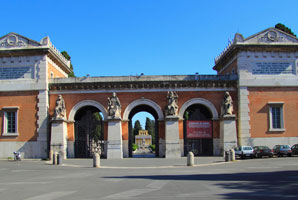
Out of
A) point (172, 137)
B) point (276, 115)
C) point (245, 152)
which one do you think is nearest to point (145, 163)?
point (172, 137)

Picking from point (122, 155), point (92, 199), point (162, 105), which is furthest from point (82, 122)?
point (92, 199)

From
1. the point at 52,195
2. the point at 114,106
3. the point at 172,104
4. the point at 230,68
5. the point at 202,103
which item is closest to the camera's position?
the point at 52,195

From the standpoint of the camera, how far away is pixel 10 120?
31.0m

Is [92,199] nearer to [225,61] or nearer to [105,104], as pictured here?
[105,104]

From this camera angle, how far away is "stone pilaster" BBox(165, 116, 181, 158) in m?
29.7

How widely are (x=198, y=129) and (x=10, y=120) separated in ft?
55.1

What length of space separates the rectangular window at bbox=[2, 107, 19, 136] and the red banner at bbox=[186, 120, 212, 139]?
1531 cm

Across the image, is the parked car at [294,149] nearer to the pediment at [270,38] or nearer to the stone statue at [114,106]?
the pediment at [270,38]

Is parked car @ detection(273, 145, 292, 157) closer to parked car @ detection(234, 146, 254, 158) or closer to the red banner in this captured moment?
parked car @ detection(234, 146, 254, 158)

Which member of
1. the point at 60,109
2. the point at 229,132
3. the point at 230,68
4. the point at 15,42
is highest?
the point at 15,42

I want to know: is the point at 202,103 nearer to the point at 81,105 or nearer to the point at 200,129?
the point at 200,129

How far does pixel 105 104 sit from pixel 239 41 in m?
13.3

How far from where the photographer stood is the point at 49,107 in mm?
31234

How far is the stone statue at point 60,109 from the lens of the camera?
3018cm
